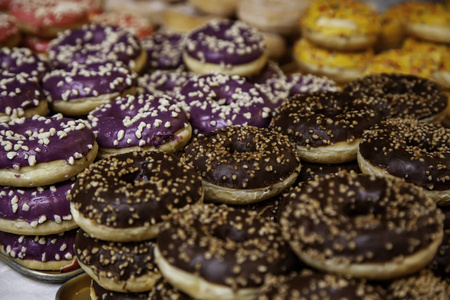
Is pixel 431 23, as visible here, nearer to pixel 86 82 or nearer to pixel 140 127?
pixel 140 127

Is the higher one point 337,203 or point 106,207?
point 337,203

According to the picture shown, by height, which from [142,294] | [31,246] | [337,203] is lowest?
[31,246]

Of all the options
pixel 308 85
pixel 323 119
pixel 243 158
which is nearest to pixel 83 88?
pixel 243 158

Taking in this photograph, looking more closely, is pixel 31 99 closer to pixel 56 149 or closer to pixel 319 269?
pixel 56 149

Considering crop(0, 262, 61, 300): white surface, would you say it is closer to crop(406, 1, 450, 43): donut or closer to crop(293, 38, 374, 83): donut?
crop(293, 38, 374, 83): donut

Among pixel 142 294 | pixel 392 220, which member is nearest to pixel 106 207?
pixel 142 294

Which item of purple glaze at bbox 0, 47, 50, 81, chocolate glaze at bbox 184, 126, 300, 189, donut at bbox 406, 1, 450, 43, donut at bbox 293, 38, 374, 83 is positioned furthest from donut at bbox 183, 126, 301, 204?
donut at bbox 406, 1, 450, 43

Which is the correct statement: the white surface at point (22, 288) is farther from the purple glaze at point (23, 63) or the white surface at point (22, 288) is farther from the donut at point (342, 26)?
the donut at point (342, 26)
